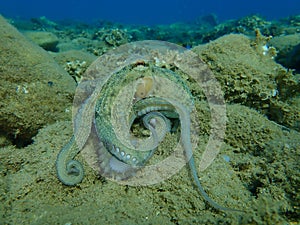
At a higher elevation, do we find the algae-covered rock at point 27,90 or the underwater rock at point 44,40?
the underwater rock at point 44,40

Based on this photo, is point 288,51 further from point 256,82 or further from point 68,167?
point 68,167

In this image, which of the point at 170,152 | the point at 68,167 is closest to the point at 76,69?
the point at 68,167

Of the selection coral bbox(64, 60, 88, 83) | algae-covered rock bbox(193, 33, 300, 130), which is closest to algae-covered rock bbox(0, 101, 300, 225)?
algae-covered rock bbox(193, 33, 300, 130)

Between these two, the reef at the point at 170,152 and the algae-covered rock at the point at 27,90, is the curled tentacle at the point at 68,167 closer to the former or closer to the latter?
the reef at the point at 170,152

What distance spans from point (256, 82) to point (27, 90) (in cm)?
373

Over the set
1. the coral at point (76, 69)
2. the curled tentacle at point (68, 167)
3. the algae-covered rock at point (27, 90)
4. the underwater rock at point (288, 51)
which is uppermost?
the underwater rock at point (288, 51)

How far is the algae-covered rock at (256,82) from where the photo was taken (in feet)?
11.9

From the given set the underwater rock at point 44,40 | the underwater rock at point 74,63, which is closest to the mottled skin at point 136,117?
the underwater rock at point 74,63

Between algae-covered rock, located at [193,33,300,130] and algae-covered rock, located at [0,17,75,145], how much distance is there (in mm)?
2659

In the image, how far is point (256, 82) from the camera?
3631 mm

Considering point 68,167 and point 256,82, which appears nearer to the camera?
point 68,167

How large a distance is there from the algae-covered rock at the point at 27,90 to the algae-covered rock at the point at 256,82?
266 centimetres

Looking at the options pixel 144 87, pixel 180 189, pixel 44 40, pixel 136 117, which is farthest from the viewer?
pixel 44 40

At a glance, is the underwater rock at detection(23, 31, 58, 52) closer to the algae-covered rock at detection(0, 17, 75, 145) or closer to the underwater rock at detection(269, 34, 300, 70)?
the algae-covered rock at detection(0, 17, 75, 145)
